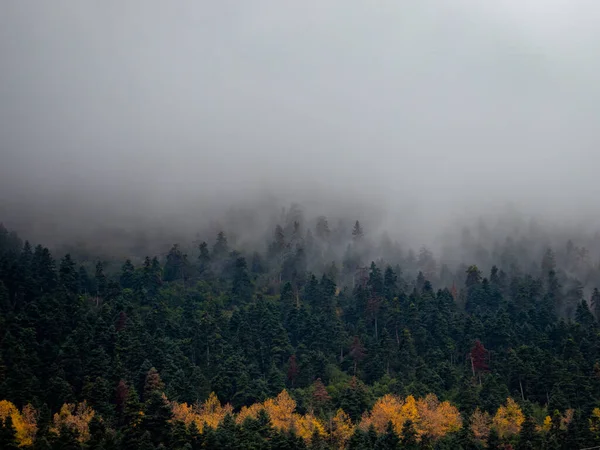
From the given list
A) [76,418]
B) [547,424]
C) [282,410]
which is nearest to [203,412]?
[282,410]

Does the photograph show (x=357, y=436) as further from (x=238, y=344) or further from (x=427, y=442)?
(x=238, y=344)

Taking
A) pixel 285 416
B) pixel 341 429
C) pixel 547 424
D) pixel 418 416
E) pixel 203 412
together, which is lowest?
pixel 341 429

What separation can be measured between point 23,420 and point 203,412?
103ft

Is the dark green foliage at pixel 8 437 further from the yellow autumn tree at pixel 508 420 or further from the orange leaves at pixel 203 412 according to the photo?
the yellow autumn tree at pixel 508 420

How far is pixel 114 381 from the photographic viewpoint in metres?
146

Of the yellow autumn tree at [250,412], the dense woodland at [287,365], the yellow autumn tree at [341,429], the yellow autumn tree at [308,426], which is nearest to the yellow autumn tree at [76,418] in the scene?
the dense woodland at [287,365]

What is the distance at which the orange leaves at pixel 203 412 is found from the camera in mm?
134625

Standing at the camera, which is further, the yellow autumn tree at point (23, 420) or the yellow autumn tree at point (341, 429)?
the yellow autumn tree at point (341, 429)

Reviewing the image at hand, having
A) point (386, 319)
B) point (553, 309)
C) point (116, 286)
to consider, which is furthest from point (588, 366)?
point (116, 286)

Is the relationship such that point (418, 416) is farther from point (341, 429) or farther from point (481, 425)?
point (341, 429)

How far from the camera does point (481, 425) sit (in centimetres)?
13575

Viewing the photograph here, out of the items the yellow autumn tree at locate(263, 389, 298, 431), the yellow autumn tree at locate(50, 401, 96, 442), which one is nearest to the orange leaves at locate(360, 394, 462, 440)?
the yellow autumn tree at locate(263, 389, 298, 431)

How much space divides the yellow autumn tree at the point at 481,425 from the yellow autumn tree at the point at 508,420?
1.23m

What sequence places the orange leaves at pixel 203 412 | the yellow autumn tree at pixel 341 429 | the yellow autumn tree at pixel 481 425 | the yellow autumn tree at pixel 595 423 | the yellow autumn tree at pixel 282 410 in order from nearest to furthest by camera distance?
the yellow autumn tree at pixel 595 423
the yellow autumn tree at pixel 341 429
the yellow autumn tree at pixel 481 425
the orange leaves at pixel 203 412
the yellow autumn tree at pixel 282 410
